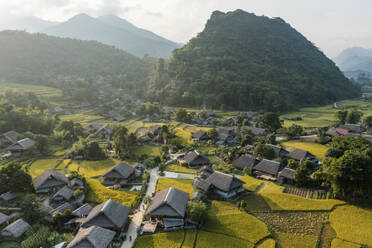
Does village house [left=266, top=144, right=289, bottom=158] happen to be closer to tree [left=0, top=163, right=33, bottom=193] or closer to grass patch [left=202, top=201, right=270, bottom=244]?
grass patch [left=202, top=201, right=270, bottom=244]

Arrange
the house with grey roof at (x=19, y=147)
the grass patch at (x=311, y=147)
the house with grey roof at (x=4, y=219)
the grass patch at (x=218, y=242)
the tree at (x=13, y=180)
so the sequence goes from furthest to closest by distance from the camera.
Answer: the grass patch at (x=311, y=147) → the house with grey roof at (x=19, y=147) → the tree at (x=13, y=180) → the house with grey roof at (x=4, y=219) → the grass patch at (x=218, y=242)

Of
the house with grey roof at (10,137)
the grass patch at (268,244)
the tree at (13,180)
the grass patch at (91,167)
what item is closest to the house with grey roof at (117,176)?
the grass patch at (91,167)

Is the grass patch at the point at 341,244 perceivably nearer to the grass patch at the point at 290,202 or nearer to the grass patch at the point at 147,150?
the grass patch at the point at 290,202

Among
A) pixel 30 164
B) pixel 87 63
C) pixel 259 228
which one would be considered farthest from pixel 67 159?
pixel 87 63

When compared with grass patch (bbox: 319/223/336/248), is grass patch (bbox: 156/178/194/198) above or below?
below

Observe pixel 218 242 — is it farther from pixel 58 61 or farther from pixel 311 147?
pixel 58 61

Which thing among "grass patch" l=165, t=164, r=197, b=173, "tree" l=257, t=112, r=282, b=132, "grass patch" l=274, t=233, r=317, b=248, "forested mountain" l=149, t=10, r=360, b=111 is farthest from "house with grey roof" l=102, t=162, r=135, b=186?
"forested mountain" l=149, t=10, r=360, b=111
